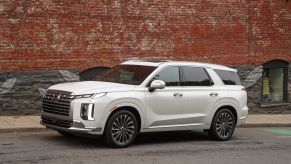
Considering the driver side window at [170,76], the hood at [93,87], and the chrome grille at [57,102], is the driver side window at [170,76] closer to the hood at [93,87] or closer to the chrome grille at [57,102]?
the hood at [93,87]

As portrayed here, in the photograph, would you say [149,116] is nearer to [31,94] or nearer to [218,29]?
[31,94]

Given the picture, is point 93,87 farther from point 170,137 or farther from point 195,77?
point 170,137

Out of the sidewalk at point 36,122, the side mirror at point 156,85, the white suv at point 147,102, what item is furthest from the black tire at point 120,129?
the sidewalk at point 36,122

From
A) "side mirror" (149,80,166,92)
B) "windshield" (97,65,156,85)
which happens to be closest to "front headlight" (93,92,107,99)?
"windshield" (97,65,156,85)

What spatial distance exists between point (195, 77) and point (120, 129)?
93.8 inches

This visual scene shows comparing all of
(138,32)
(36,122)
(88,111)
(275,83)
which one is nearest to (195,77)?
(88,111)

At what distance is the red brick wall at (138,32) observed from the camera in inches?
574

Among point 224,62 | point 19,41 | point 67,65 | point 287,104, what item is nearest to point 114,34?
point 67,65

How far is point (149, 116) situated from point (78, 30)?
219 inches

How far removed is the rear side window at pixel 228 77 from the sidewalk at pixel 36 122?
317 cm

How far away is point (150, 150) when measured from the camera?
1020 cm

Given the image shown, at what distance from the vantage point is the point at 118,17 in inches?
→ 624

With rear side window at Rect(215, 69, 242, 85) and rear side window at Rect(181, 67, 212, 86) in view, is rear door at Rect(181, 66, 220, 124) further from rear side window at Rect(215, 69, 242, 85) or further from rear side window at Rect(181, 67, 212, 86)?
rear side window at Rect(215, 69, 242, 85)

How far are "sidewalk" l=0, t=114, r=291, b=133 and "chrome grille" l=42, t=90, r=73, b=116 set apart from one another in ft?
6.52
